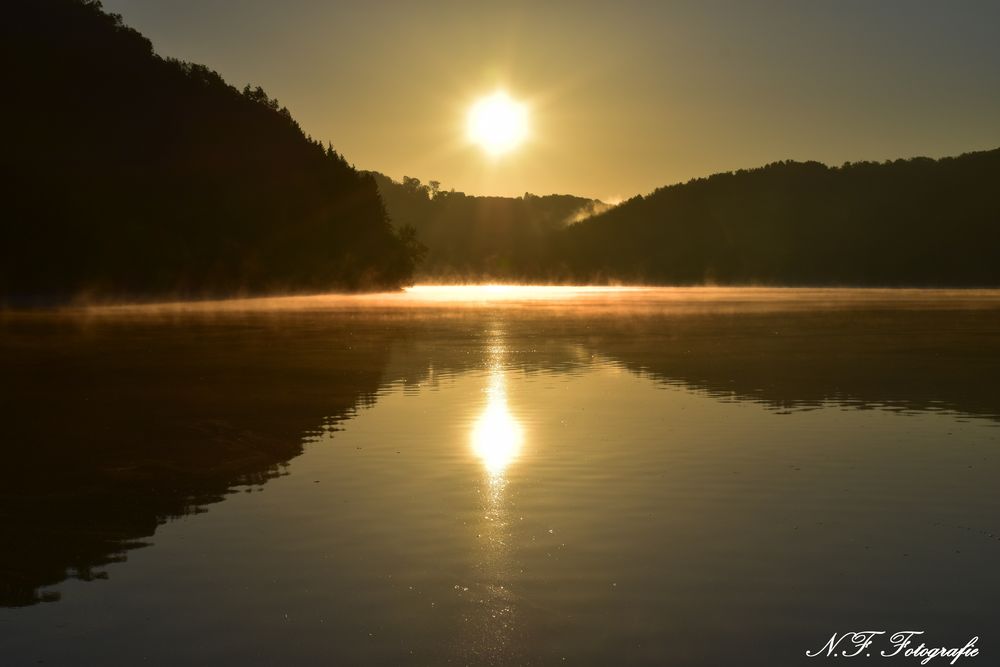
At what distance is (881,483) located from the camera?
54.1 feet

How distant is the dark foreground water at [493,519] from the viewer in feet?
31.8

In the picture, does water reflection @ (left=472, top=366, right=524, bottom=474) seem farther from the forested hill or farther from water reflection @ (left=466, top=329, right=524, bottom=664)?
the forested hill

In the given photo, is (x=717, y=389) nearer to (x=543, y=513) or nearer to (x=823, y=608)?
(x=543, y=513)

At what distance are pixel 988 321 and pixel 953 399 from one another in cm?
5120

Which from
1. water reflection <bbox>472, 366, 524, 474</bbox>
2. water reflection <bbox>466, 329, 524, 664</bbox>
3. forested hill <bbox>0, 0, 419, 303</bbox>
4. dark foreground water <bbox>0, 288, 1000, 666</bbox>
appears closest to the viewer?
water reflection <bbox>466, 329, 524, 664</bbox>
